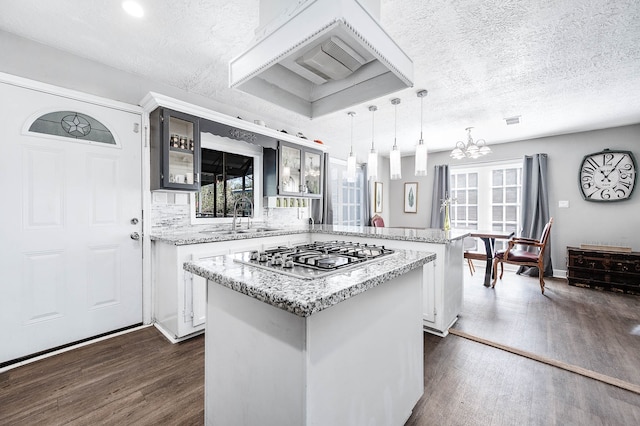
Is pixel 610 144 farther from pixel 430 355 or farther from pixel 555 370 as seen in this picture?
pixel 430 355

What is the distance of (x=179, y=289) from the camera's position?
224cm

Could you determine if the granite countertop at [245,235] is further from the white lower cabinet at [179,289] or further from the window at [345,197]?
the window at [345,197]

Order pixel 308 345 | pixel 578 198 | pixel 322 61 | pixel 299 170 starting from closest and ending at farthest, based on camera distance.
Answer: pixel 308 345 < pixel 322 61 < pixel 299 170 < pixel 578 198

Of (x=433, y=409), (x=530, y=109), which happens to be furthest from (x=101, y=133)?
(x=530, y=109)

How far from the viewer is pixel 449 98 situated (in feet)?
10.2

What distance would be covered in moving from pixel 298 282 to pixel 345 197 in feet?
15.4

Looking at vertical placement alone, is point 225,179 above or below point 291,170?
below

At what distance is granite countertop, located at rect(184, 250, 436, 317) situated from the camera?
2.45 ft

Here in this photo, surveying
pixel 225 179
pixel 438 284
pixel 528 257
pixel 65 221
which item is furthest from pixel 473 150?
pixel 65 221

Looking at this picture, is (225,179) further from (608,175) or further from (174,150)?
(608,175)

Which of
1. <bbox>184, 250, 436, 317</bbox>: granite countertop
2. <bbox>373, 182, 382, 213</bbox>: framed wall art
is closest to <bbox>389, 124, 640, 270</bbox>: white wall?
<bbox>373, 182, 382, 213</bbox>: framed wall art

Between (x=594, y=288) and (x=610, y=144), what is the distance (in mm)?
2272

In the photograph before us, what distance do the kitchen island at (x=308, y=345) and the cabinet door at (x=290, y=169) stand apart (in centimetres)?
243

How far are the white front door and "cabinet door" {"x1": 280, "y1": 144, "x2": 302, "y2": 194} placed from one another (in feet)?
5.29
